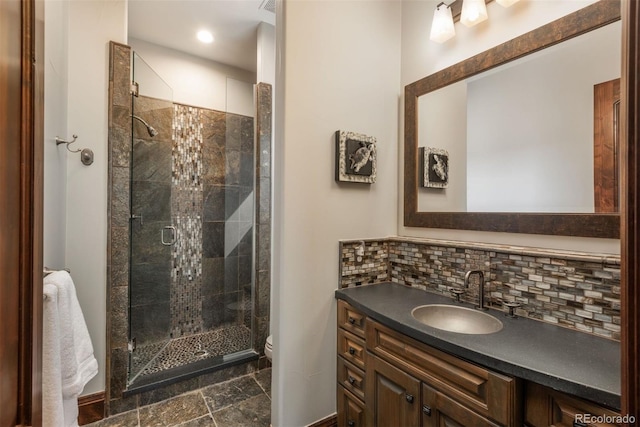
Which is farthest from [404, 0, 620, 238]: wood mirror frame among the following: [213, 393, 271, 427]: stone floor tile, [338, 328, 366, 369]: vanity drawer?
[213, 393, 271, 427]: stone floor tile

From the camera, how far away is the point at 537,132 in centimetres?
129

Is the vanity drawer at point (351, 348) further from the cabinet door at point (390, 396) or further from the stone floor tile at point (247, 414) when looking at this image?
the stone floor tile at point (247, 414)

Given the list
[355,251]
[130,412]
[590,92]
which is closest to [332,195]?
[355,251]

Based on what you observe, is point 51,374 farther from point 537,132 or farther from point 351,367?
point 537,132

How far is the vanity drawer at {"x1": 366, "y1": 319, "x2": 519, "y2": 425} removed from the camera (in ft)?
2.85

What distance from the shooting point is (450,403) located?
1013 mm

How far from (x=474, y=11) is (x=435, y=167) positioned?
31.2 inches

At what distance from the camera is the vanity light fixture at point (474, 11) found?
1428 mm

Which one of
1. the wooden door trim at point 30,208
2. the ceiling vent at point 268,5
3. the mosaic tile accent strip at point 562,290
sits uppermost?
the ceiling vent at point 268,5

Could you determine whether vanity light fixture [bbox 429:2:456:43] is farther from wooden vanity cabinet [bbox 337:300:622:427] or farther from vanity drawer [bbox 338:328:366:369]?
vanity drawer [bbox 338:328:366:369]

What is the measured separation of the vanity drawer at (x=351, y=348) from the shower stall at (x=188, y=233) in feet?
3.54

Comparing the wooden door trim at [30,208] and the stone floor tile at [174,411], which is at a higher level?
the wooden door trim at [30,208]

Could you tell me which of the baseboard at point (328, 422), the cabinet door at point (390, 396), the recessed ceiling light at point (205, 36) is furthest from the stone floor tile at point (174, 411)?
the recessed ceiling light at point (205, 36)

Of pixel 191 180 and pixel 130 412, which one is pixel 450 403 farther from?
pixel 191 180
